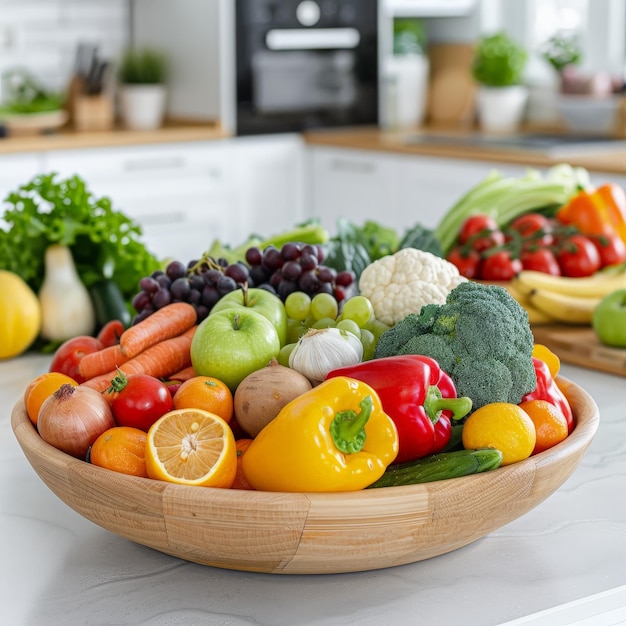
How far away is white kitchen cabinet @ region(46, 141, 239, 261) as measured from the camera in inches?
152

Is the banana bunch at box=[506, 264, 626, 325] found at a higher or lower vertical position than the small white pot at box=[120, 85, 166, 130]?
lower

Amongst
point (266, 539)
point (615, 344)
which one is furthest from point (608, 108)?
point (266, 539)

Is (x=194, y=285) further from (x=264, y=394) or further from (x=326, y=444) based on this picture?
(x=326, y=444)

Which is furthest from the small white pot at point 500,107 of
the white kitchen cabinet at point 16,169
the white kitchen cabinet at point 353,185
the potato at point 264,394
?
the potato at point 264,394

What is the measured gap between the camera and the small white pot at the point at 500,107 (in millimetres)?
4578

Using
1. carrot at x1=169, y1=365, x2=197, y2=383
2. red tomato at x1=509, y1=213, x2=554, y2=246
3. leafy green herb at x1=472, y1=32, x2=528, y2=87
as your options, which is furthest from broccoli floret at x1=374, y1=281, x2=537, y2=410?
leafy green herb at x1=472, y1=32, x2=528, y2=87

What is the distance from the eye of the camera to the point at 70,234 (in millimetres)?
1633

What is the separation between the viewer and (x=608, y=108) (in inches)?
161

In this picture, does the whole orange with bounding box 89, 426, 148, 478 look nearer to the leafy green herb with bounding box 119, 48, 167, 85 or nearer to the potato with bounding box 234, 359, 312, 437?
the potato with bounding box 234, 359, 312, 437

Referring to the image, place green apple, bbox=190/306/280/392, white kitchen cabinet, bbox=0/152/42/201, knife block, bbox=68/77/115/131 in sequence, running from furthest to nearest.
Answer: knife block, bbox=68/77/115/131, white kitchen cabinet, bbox=0/152/42/201, green apple, bbox=190/306/280/392

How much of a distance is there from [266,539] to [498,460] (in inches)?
8.4

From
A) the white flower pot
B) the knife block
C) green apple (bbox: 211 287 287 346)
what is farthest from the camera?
the white flower pot

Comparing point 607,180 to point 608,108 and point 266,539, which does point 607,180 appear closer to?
point 608,108

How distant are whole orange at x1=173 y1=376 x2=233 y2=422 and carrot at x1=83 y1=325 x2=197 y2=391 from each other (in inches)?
6.5
